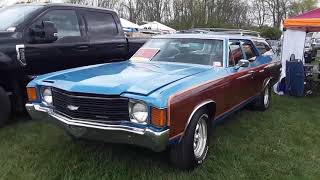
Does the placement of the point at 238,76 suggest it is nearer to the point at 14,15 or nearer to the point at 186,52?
the point at 186,52

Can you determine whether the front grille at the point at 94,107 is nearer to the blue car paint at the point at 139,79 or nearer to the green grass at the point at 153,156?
the blue car paint at the point at 139,79

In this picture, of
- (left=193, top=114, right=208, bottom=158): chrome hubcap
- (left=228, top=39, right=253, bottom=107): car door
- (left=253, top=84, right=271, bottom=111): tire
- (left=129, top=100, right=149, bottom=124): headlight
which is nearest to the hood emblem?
(left=129, top=100, right=149, bottom=124): headlight

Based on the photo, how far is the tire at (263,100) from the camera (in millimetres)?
7553

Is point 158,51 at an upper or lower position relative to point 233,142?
upper

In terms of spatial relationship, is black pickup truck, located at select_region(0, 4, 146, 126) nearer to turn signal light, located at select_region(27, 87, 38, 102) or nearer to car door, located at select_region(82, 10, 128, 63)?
car door, located at select_region(82, 10, 128, 63)

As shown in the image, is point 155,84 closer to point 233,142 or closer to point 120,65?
point 120,65

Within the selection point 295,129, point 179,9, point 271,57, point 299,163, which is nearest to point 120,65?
point 299,163

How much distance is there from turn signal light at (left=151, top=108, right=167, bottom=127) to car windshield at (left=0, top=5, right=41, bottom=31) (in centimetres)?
332

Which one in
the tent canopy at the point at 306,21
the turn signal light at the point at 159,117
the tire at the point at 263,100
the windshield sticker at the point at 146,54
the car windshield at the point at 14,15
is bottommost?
the tire at the point at 263,100

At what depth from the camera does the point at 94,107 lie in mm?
4062

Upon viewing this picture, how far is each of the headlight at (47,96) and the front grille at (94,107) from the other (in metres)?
0.29

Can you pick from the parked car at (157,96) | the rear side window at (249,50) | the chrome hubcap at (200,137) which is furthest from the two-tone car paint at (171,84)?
the rear side window at (249,50)

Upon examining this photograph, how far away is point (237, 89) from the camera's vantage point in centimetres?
578

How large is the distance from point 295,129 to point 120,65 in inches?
122
